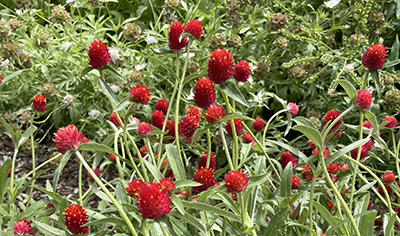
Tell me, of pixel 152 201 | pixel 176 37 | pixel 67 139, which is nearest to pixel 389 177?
pixel 176 37

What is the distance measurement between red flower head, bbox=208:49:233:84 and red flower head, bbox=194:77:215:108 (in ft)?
0.10

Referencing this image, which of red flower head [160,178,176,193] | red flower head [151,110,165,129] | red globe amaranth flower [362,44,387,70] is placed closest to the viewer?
red flower head [160,178,176,193]

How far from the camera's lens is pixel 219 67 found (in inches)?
46.4

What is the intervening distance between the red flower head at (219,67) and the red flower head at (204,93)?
0.03 metres

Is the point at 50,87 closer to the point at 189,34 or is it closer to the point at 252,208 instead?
the point at 189,34

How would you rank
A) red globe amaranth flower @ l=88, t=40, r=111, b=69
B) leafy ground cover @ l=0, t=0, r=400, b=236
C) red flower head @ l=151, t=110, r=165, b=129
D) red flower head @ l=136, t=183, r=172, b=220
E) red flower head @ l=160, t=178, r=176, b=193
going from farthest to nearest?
leafy ground cover @ l=0, t=0, r=400, b=236 → red flower head @ l=151, t=110, r=165, b=129 → red globe amaranth flower @ l=88, t=40, r=111, b=69 → red flower head @ l=160, t=178, r=176, b=193 → red flower head @ l=136, t=183, r=172, b=220

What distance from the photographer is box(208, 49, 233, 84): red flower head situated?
3.85 ft

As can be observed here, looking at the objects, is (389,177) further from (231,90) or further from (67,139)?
(67,139)

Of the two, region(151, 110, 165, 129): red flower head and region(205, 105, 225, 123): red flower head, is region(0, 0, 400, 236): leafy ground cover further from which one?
region(205, 105, 225, 123): red flower head

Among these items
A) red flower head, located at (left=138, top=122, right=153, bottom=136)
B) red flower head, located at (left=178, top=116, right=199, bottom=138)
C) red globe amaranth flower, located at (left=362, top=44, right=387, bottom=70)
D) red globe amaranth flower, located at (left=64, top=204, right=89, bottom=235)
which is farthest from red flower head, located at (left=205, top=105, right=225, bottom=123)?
red globe amaranth flower, located at (left=362, top=44, right=387, bottom=70)

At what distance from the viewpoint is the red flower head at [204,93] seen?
1214 millimetres

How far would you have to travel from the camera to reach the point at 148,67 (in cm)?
275

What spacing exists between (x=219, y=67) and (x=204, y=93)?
9 cm

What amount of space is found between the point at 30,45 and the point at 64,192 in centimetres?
106
